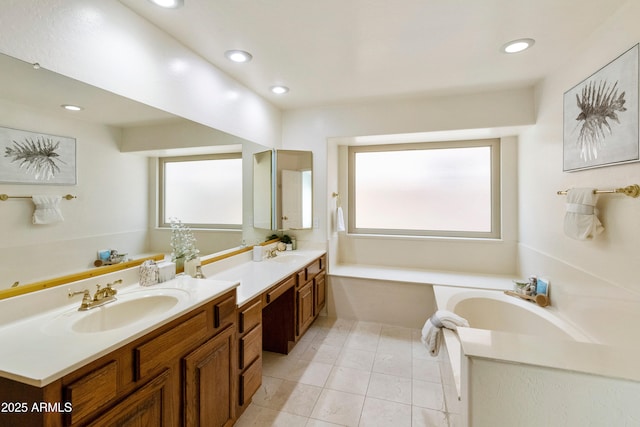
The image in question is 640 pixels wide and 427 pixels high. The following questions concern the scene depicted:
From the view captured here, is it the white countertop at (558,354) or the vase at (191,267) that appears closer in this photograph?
the white countertop at (558,354)

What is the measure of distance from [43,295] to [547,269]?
131 inches

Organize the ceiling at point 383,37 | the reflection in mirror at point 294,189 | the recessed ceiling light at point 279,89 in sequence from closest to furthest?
the ceiling at point 383,37
the recessed ceiling light at point 279,89
the reflection in mirror at point 294,189

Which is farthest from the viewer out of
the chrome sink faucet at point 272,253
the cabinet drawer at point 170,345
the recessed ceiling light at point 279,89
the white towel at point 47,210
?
the chrome sink faucet at point 272,253

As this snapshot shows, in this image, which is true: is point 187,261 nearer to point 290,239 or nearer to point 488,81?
point 290,239

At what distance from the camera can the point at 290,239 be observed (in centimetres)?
327

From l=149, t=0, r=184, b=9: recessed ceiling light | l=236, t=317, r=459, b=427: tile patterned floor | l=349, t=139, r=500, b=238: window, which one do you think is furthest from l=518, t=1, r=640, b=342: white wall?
l=149, t=0, r=184, b=9: recessed ceiling light

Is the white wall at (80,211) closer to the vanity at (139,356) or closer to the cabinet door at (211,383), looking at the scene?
the vanity at (139,356)

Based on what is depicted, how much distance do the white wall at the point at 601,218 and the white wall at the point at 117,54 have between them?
2.55 meters

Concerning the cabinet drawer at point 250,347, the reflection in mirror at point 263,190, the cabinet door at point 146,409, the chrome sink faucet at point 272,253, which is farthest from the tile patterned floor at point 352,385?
the reflection in mirror at point 263,190

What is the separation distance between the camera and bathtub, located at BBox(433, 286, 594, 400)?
2.07m

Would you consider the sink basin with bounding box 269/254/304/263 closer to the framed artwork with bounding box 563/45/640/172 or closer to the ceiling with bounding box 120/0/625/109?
the ceiling with bounding box 120/0/625/109

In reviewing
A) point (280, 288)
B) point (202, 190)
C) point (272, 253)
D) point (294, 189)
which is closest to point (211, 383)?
point (280, 288)

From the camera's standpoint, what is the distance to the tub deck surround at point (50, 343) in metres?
0.80

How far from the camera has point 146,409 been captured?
1080 mm
